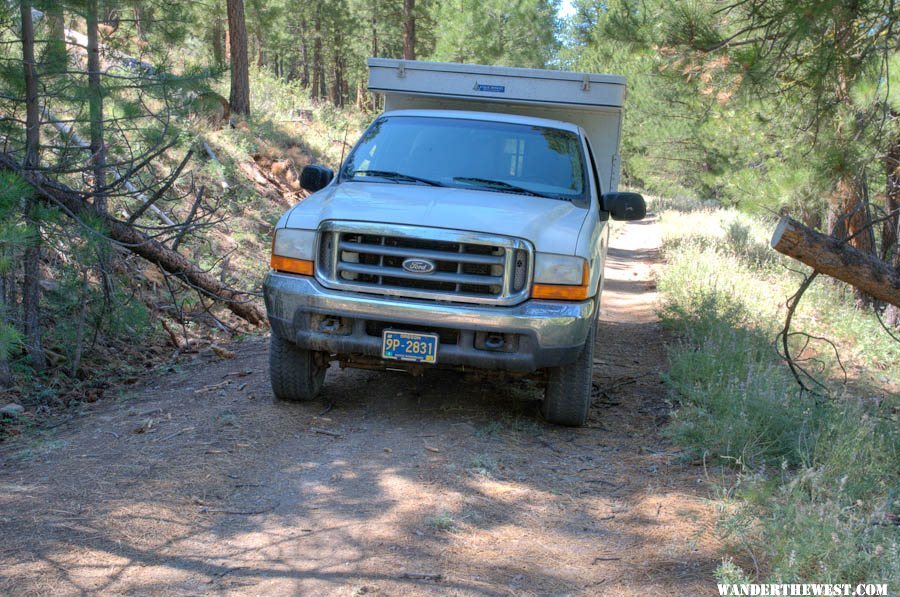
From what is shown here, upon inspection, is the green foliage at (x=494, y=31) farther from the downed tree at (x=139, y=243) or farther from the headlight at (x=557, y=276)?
the headlight at (x=557, y=276)

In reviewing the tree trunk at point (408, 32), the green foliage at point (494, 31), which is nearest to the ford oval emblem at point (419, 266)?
the tree trunk at point (408, 32)

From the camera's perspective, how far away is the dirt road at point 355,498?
3.66 metres

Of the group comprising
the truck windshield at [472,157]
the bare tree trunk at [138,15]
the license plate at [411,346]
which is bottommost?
the license plate at [411,346]

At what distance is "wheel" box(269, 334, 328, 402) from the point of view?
233 inches

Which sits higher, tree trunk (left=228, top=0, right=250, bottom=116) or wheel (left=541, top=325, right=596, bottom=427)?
tree trunk (left=228, top=0, right=250, bottom=116)

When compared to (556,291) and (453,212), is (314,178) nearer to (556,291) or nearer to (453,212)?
(453,212)

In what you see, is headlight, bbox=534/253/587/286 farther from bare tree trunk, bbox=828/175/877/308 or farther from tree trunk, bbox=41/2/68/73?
bare tree trunk, bbox=828/175/877/308

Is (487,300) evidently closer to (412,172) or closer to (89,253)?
(412,172)

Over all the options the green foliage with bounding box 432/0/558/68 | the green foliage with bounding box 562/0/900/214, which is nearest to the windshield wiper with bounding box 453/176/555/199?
the green foliage with bounding box 562/0/900/214

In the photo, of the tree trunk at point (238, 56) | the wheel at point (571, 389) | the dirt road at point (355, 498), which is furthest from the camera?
the tree trunk at point (238, 56)

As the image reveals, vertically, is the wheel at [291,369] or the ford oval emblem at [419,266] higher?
the ford oval emblem at [419,266]

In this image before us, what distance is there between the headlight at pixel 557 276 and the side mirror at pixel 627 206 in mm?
1168

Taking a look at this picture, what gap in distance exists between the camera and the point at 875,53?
655 centimetres

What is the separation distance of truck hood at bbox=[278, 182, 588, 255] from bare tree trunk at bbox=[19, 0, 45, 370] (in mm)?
2064
